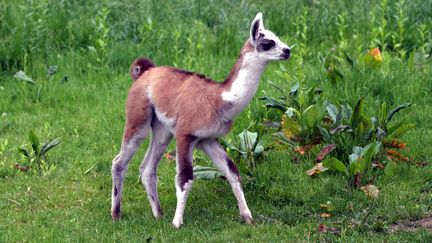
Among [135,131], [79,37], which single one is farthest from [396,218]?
[79,37]

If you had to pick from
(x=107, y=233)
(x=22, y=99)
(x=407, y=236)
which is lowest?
(x=22, y=99)

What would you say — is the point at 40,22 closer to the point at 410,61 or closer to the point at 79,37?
the point at 79,37

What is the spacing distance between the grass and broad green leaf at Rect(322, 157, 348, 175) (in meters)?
0.13

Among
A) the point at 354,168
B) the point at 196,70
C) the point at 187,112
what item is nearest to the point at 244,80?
the point at 187,112

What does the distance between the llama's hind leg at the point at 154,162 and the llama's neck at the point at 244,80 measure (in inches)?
32.2

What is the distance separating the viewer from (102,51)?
12391 millimetres

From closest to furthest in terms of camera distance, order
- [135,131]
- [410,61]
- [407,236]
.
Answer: [407,236]
[135,131]
[410,61]

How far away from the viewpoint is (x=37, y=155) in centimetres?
967

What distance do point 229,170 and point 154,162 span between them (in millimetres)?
826

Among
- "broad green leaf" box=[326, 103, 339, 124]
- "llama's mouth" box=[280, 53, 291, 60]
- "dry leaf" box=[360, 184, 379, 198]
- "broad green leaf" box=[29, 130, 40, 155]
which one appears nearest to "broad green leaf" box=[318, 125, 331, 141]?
"broad green leaf" box=[326, 103, 339, 124]

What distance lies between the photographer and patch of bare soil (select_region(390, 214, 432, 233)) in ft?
25.6

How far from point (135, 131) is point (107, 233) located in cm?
93

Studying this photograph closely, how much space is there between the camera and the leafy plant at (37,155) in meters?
9.56

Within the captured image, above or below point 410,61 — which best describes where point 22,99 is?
below
